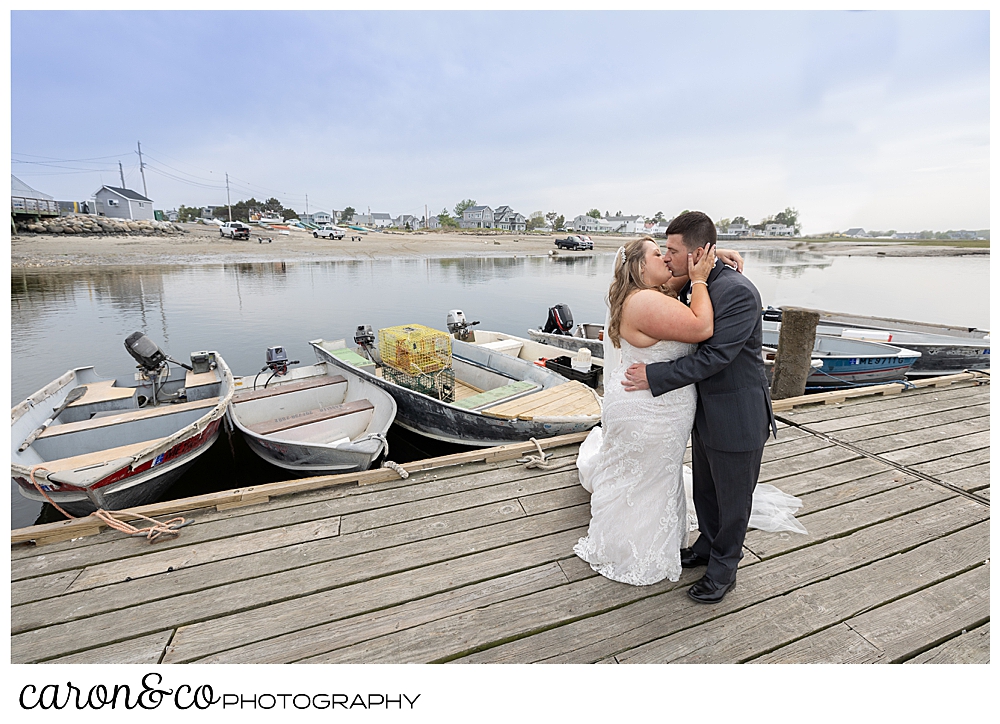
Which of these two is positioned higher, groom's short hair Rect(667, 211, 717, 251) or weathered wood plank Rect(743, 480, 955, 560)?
groom's short hair Rect(667, 211, 717, 251)

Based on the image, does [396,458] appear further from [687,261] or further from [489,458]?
[687,261]

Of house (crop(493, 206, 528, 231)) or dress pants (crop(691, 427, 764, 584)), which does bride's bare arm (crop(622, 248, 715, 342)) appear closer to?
dress pants (crop(691, 427, 764, 584))

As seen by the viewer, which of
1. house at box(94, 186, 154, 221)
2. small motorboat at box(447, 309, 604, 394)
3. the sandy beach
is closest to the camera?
small motorboat at box(447, 309, 604, 394)

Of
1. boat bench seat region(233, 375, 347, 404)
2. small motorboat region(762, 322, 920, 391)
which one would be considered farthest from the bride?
small motorboat region(762, 322, 920, 391)

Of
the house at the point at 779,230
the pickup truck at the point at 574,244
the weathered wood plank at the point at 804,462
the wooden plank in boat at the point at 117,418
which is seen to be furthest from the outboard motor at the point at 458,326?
the house at the point at 779,230

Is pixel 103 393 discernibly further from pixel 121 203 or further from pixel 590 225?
pixel 590 225

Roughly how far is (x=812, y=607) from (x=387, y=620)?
2.07m

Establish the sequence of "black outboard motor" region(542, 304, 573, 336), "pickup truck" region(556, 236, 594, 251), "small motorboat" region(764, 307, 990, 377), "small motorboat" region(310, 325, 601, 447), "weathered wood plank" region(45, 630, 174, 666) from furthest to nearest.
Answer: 1. "pickup truck" region(556, 236, 594, 251)
2. "black outboard motor" region(542, 304, 573, 336)
3. "small motorboat" region(764, 307, 990, 377)
4. "small motorboat" region(310, 325, 601, 447)
5. "weathered wood plank" region(45, 630, 174, 666)

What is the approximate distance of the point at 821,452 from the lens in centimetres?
385

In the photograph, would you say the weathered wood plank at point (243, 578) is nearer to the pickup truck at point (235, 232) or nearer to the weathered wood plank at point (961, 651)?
the weathered wood plank at point (961, 651)

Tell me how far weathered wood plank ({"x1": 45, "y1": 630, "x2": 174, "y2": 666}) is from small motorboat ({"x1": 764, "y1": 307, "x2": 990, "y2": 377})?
11.9 m

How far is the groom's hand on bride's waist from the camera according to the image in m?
2.22

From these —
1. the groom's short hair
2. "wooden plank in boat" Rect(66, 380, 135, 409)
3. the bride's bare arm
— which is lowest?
"wooden plank in boat" Rect(66, 380, 135, 409)

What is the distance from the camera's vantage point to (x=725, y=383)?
2113 millimetres
